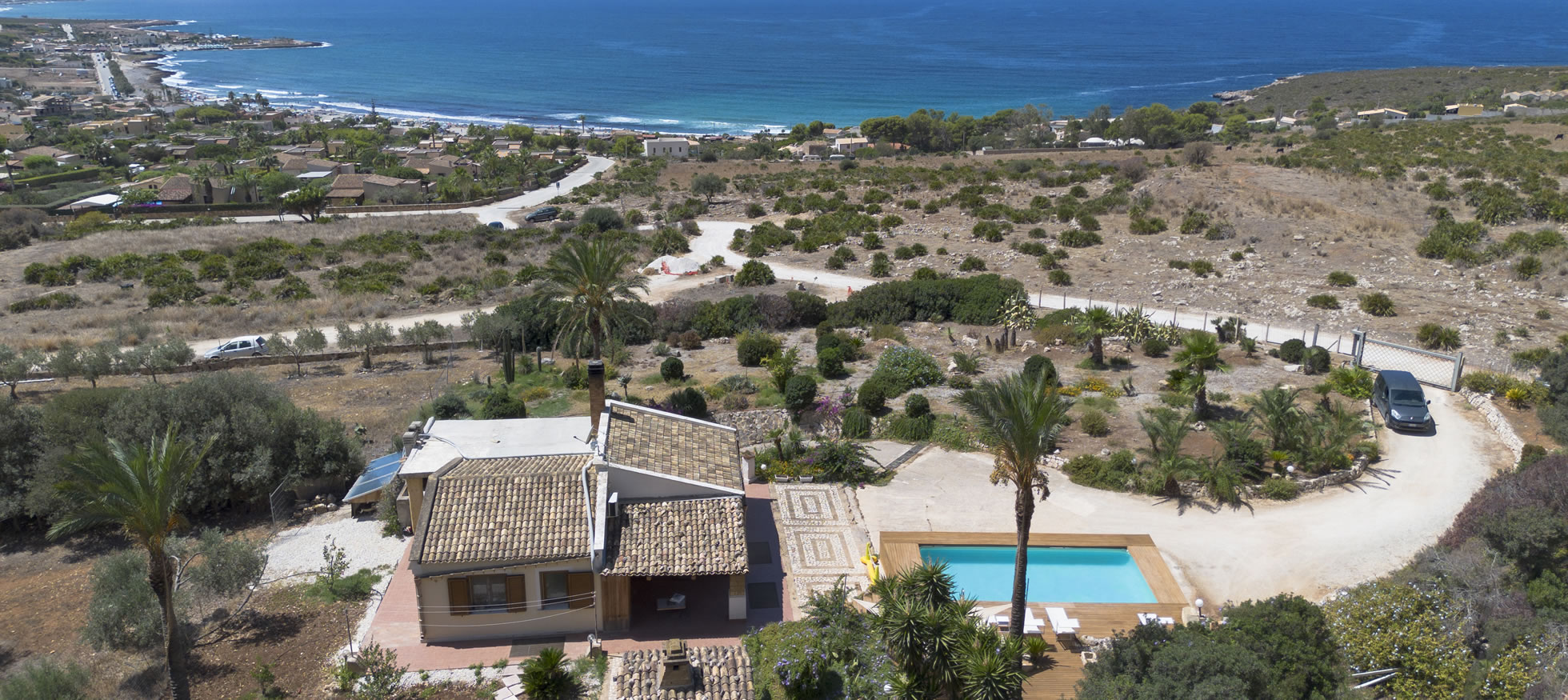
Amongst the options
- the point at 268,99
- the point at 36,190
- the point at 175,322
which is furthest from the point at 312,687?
the point at 268,99

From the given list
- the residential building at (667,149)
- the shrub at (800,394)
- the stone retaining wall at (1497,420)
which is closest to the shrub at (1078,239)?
the stone retaining wall at (1497,420)

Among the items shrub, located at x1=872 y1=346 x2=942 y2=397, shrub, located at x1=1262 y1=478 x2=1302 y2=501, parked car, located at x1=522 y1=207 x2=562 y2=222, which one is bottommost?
shrub, located at x1=1262 y1=478 x2=1302 y2=501

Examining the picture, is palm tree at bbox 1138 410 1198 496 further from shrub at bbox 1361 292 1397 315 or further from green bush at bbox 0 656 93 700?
green bush at bbox 0 656 93 700

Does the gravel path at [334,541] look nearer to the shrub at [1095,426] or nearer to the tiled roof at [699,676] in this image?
the tiled roof at [699,676]

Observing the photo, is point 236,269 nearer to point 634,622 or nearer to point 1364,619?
point 634,622

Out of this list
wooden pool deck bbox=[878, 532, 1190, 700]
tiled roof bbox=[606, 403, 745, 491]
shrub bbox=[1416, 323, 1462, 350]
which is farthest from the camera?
shrub bbox=[1416, 323, 1462, 350]

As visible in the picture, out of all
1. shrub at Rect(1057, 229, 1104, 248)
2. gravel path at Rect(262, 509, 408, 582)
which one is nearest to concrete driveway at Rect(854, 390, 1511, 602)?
gravel path at Rect(262, 509, 408, 582)

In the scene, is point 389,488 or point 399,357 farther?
point 399,357
